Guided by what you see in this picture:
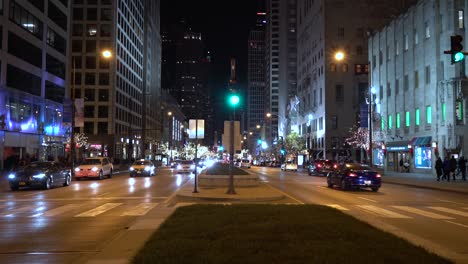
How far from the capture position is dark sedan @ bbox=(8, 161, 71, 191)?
2738cm

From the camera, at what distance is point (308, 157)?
341 feet

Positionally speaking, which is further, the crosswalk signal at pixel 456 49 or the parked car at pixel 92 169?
the parked car at pixel 92 169

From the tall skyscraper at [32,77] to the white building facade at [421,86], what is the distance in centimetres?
3757

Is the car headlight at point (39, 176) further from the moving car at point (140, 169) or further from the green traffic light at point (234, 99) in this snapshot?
the moving car at point (140, 169)

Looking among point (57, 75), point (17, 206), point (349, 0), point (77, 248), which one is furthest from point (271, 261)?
point (349, 0)

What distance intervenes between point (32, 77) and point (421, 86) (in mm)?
42235

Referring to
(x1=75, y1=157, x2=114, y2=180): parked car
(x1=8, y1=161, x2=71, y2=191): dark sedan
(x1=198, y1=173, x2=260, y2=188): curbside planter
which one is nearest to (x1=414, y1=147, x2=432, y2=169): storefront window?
(x1=198, y1=173, x2=260, y2=188): curbside planter

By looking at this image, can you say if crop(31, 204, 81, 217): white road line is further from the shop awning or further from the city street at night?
the shop awning

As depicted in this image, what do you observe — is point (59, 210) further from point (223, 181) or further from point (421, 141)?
point (421, 141)

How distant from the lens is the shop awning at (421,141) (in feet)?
156

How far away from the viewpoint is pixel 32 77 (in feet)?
184

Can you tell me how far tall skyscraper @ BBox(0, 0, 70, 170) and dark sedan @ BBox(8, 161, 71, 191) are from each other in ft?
58.8

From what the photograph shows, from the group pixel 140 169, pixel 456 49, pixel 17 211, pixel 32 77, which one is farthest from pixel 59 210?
pixel 32 77

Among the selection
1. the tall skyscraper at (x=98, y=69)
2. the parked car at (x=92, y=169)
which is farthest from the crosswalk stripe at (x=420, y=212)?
the tall skyscraper at (x=98, y=69)
